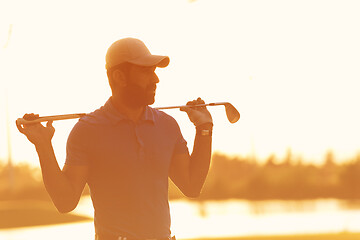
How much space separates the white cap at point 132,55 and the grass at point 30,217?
27.2 m

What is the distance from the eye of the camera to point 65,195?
14.2 ft

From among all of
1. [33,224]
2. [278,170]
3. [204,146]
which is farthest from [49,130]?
[278,170]

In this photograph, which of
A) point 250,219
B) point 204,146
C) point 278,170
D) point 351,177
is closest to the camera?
point 204,146

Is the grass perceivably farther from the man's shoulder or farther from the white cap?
the white cap

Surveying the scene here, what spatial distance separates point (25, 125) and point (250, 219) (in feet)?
79.8

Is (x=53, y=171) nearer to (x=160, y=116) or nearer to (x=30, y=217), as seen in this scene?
(x=160, y=116)

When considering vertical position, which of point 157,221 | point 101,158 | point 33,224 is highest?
point 101,158

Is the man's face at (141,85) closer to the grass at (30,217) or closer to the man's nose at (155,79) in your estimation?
the man's nose at (155,79)

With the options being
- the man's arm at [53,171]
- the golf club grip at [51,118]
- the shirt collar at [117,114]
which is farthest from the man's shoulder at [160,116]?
the man's arm at [53,171]

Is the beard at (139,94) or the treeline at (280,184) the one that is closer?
the beard at (139,94)

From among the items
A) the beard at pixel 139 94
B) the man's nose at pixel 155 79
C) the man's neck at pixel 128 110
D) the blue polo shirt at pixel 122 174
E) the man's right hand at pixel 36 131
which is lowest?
the blue polo shirt at pixel 122 174

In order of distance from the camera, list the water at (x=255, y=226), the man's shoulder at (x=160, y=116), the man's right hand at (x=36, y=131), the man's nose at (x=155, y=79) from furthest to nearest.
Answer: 1. the water at (x=255, y=226)
2. the man's shoulder at (x=160, y=116)
3. the man's nose at (x=155, y=79)
4. the man's right hand at (x=36, y=131)

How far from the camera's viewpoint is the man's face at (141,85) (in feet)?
14.2

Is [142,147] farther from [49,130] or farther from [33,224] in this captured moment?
[33,224]
